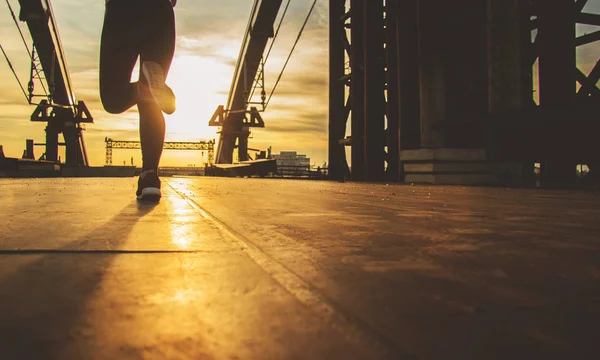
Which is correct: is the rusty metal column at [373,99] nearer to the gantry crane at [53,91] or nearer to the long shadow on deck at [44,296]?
the long shadow on deck at [44,296]

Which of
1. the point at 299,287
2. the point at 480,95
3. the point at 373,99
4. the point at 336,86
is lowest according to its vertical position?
→ the point at 299,287

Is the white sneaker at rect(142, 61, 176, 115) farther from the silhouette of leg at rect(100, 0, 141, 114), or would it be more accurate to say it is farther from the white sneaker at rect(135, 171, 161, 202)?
the white sneaker at rect(135, 171, 161, 202)

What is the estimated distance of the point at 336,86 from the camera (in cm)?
1490

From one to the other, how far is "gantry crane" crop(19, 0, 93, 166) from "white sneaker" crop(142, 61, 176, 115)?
28.3 meters

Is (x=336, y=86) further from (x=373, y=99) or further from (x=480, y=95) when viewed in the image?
(x=480, y=95)

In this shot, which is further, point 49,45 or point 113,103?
point 49,45

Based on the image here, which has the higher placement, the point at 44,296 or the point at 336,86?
the point at 336,86

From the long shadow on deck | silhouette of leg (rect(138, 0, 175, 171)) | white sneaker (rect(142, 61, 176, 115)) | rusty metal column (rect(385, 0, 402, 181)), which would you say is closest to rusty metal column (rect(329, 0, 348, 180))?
rusty metal column (rect(385, 0, 402, 181))

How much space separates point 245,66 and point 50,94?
1238cm

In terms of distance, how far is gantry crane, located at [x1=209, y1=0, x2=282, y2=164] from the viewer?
29.0m

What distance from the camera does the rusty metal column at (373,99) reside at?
11.9 metres

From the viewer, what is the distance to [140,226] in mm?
1891

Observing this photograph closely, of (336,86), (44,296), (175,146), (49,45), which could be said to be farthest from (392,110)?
(175,146)

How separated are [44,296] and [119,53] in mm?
3141
